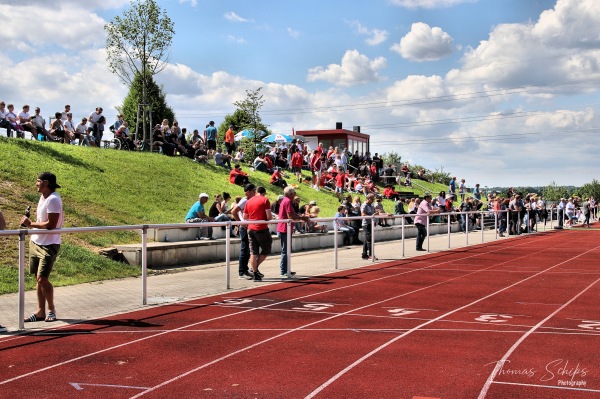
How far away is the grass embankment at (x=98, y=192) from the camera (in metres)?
15.3

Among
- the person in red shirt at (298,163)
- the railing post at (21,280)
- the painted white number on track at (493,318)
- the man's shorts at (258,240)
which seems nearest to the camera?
the railing post at (21,280)

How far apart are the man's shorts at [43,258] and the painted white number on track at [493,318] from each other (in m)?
5.82

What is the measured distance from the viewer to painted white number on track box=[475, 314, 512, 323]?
9.83m

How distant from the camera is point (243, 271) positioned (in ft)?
50.3

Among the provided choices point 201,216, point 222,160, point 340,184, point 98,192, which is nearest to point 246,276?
point 201,216

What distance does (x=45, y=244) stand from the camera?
383 inches

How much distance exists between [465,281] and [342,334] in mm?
6736

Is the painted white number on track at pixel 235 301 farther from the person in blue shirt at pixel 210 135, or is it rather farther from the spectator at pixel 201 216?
the person in blue shirt at pixel 210 135

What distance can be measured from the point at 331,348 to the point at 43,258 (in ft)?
13.7

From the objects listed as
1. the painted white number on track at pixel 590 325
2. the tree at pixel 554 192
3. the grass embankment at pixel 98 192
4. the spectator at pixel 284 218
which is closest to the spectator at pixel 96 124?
the grass embankment at pixel 98 192

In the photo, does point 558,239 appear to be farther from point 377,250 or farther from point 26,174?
point 26,174

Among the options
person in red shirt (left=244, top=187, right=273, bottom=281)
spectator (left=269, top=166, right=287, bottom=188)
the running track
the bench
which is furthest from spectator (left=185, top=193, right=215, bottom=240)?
spectator (left=269, top=166, right=287, bottom=188)

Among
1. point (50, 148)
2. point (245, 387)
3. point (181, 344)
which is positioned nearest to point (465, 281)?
point (181, 344)

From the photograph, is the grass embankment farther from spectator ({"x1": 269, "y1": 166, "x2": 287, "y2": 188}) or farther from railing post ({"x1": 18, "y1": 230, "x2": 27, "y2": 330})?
railing post ({"x1": 18, "y1": 230, "x2": 27, "y2": 330})
